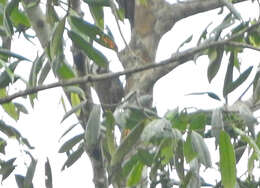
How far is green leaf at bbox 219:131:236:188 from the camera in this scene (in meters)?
1.08

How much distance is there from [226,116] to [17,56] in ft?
1.39

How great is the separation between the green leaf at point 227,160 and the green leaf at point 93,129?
22 centimetres

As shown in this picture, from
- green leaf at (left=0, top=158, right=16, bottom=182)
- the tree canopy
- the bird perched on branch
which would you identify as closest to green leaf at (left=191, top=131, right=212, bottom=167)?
the tree canopy

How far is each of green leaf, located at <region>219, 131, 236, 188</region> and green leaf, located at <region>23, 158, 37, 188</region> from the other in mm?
448

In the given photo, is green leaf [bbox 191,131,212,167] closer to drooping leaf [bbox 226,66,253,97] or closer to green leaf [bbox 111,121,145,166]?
green leaf [bbox 111,121,145,166]

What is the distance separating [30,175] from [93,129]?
269 mm

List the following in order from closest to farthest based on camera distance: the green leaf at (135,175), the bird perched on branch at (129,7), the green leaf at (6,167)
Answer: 1. the green leaf at (135,175)
2. the green leaf at (6,167)
3. the bird perched on branch at (129,7)

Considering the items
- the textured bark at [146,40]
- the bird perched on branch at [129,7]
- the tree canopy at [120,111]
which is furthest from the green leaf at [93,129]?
the bird perched on branch at [129,7]

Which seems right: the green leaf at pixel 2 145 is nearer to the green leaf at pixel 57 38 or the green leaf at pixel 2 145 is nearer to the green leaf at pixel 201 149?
the green leaf at pixel 57 38

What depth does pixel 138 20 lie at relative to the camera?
2176 mm

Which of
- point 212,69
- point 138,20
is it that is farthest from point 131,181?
point 138,20

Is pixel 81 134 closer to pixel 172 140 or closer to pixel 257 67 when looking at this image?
pixel 172 140

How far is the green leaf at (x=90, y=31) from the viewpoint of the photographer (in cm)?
113

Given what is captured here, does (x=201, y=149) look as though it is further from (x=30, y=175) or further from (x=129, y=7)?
(x=129, y=7)
